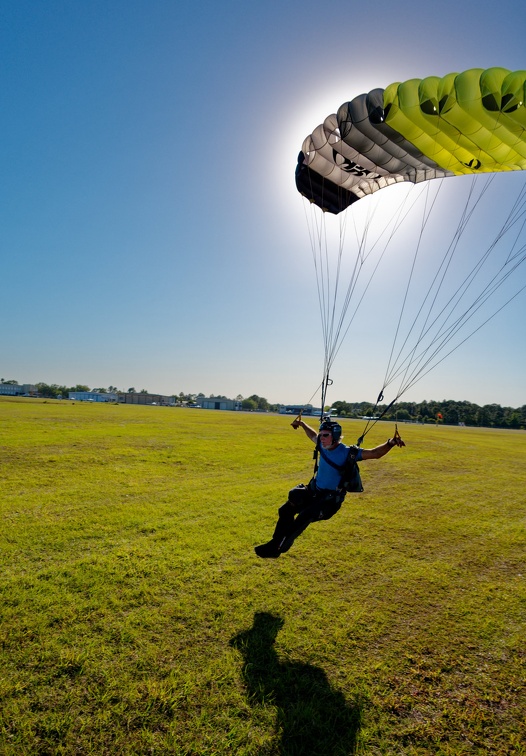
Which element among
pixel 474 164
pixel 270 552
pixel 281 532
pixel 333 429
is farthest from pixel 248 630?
pixel 474 164

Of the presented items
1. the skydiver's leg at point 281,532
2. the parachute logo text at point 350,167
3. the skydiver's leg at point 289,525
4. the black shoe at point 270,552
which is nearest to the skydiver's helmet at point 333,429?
the skydiver's leg at point 289,525

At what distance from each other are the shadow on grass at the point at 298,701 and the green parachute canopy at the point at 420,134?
960cm

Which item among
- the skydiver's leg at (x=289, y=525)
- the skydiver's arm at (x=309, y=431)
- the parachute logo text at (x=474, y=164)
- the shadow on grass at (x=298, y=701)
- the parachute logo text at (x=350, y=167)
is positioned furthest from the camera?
the parachute logo text at (x=350, y=167)

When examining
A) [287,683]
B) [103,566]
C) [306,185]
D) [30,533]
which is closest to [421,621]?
[287,683]

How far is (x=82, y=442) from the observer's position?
19.1m

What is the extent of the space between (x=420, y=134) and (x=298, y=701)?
1049cm

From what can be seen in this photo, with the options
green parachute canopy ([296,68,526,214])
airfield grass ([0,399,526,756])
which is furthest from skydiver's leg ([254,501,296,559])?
green parachute canopy ([296,68,526,214])

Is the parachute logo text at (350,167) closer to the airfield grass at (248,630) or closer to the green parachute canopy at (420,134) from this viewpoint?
the green parachute canopy at (420,134)

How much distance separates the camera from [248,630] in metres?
5.30

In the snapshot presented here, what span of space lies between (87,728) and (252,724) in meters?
1.67

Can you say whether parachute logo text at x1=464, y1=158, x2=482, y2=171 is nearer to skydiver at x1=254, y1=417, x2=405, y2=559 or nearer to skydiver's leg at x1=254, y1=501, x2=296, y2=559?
skydiver at x1=254, y1=417, x2=405, y2=559

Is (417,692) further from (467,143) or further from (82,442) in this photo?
(82,442)

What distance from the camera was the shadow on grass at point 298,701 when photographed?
12.2 ft

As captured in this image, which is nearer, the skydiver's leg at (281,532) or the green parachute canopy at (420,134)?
the skydiver's leg at (281,532)
